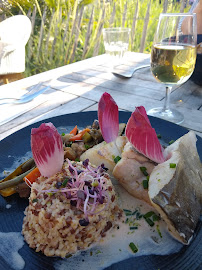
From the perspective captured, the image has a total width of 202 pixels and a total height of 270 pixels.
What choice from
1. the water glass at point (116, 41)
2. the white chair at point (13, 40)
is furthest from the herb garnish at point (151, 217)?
the white chair at point (13, 40)

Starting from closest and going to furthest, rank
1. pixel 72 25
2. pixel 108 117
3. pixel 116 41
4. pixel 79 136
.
→ pixel 108 117, pixel 79 136, pixel 116 41, pixel 72 25

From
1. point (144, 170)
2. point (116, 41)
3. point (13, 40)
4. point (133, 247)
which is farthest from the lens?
point (13, 40)

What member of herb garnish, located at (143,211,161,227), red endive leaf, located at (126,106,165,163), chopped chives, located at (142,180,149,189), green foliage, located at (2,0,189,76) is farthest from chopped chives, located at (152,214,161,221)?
green foliage, located at (2,0,189,76)

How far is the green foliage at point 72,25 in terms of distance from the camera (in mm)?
5793

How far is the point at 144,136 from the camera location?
1.07 m

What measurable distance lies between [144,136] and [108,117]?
0.28 m

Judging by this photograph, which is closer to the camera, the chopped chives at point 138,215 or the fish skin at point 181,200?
the fish skin at point 181,200

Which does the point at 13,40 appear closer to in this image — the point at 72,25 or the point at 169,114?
the point at 72,25

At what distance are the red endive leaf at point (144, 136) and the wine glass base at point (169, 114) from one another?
0.67m

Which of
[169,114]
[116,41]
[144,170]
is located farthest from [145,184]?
[116,41]

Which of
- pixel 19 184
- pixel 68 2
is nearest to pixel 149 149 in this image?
pixel 19 184

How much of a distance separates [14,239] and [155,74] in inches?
52.9

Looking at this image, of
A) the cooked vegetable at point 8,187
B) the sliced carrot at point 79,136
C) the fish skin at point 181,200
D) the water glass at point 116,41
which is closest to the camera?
the fish skin at point 181,200

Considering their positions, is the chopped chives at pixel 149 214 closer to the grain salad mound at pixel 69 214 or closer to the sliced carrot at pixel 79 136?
the grain salad mound at pixel 69 214
